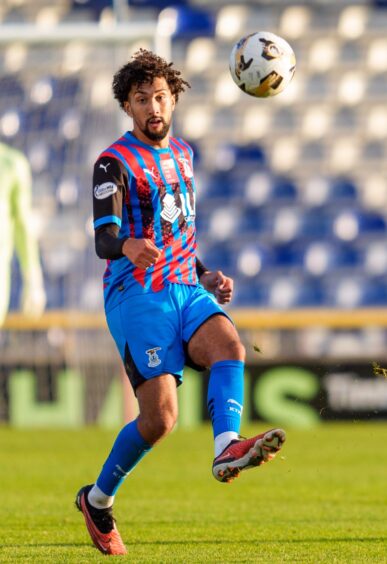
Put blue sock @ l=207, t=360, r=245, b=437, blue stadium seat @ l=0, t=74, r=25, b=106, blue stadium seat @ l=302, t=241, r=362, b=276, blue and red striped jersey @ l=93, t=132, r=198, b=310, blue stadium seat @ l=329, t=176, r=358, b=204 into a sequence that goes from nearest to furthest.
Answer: blue sock @ l=207, t=360, r=245, b=437
blue and red striped jersey @ l=93, t=132, r=198, b=310
blue stadium seat @ l=0, t=74, r=25, b=106
blue stadium seat @ l=302, t=241, r=362, b=276
blue stadium seat @ l=329, t=176, r=358, b=204

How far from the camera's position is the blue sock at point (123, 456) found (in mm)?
4855

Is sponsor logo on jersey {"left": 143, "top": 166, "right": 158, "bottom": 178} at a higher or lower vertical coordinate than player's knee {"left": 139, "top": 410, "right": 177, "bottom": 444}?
higher

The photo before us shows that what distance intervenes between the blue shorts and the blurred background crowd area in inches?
339

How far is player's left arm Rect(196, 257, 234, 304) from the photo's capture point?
5086 millimetres

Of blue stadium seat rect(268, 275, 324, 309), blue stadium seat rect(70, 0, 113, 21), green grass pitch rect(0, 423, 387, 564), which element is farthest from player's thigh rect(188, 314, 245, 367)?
blue stadium seat rect(70, 0, 113, 21)

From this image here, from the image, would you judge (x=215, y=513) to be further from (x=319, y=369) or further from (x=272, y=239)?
(x=272, y=239)

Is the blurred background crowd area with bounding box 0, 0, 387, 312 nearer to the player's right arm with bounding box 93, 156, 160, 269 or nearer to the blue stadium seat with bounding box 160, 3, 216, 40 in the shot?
the blue stadium seat with bounding box 160, 3, 216, 40

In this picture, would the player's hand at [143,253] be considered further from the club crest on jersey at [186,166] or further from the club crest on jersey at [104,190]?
the club crest on jersey at [186,166]

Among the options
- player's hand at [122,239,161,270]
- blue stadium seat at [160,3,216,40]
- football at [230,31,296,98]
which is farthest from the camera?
blue stadium seat at [160,3,216,40]

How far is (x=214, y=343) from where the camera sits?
15.4ft

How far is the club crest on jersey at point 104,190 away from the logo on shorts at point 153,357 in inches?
23.8

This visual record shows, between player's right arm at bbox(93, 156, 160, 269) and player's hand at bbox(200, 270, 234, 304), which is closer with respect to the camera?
player's right arm at bbox(93, 156, 160, 269)

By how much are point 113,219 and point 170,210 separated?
13.8 inches

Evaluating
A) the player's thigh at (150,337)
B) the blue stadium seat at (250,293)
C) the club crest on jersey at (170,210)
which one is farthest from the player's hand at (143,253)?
the blue stadium seat at (250,293)
